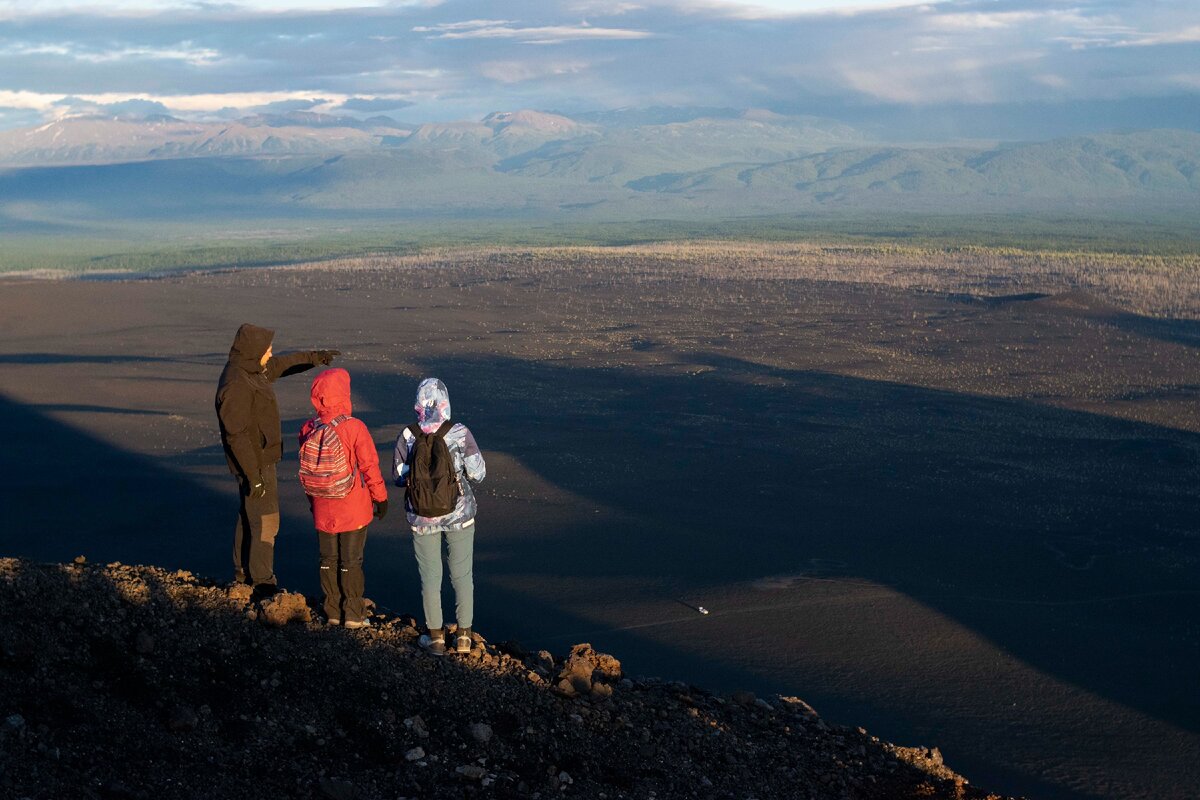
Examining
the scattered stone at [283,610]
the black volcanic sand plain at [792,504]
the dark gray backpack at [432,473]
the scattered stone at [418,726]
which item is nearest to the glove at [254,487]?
the scattered stone at [283,610]

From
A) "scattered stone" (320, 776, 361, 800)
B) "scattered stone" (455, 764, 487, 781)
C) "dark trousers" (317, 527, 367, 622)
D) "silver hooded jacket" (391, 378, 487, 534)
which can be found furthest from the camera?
"dark trousers" (317, 527, 367, 622)

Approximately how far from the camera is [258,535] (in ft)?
24.2

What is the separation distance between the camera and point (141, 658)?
6.09 meters

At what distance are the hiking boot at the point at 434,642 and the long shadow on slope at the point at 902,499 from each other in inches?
160

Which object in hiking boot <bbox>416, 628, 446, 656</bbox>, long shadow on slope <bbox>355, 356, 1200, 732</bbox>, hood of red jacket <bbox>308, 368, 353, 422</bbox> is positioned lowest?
long shadow on slope <bbox>355, 356, 1200, 732</bbox>

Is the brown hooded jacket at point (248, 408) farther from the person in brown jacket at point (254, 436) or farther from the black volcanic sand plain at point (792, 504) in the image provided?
the black volcanic sand plain at point (792, 504)

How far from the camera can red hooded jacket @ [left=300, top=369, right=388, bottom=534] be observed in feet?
22.1

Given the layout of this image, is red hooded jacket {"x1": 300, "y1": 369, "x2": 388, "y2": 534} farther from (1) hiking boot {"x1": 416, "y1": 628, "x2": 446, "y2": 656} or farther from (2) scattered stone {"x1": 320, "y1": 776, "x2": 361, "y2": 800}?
(2) scattered stone {"x1": 320, "y1": 776, "x2": 361, "y2": 800}

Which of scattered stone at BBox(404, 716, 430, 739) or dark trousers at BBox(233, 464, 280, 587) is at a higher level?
dark trousers at BBox(233, 464, 280, 587)

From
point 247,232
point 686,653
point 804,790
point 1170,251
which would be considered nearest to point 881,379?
point 686,653

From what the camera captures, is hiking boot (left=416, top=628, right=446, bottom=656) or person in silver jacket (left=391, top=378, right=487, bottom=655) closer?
person in silver jacket (left=391, top=378, right=487, bottom=655)

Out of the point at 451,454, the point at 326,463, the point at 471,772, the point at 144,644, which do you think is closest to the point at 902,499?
the point at 451,454

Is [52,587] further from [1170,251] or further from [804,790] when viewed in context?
[1170,251]

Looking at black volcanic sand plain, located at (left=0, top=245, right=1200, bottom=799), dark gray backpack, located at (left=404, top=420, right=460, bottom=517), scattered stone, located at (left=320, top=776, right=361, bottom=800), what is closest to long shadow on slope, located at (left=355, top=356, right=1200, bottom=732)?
black volcanic sand plain, located at (left=0, top=245, right=1200, bottom=799)
